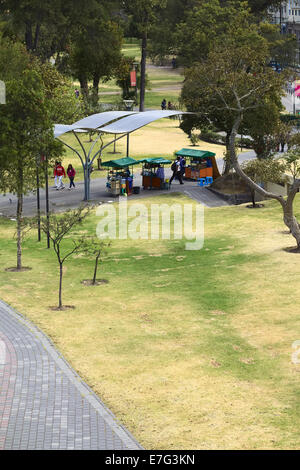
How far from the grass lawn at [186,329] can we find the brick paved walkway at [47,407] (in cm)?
57

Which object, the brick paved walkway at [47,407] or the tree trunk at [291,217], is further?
the tree trunk at [291,217]

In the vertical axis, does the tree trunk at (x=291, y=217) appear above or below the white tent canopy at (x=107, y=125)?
below

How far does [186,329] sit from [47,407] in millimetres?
7908

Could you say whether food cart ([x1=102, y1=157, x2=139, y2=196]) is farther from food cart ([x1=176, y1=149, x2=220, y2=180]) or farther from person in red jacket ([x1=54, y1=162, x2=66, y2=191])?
food cart ([x1=176, y1=149, x2=220, y2=180])

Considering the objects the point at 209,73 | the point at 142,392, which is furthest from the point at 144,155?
the point at 142,392

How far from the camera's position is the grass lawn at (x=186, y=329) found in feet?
59.3

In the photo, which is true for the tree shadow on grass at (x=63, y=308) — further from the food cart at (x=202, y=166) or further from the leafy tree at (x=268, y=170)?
the food cart at (x=202, y=166)

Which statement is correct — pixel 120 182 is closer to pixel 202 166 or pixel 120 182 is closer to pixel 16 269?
pixel 202 166

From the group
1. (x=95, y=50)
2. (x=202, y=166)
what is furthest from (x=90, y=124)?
(x=95, y=50)

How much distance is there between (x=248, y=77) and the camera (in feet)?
122

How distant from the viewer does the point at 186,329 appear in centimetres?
2525

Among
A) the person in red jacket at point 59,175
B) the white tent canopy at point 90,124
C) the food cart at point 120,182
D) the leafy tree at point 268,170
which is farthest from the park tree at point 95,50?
the leafy tree at point 268,170

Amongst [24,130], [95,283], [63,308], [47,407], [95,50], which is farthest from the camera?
[95,50]

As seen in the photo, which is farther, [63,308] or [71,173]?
[71,173]
